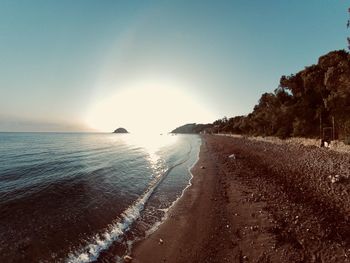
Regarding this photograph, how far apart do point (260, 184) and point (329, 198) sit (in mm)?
5829

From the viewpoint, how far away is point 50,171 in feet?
98.4

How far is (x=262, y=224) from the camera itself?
11727 millimetres

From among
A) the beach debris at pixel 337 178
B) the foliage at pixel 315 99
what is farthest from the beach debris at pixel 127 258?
the foliage at pixel 315 99

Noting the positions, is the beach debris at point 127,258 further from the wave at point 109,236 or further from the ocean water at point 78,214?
the wave at point 109,236

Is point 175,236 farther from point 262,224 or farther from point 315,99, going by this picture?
point 315,99

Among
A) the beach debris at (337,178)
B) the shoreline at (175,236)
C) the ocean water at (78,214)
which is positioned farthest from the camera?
the beach debris at (337,178)

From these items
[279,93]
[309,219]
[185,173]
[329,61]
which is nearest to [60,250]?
[309,219]

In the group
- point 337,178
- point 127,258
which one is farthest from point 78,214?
point 337,178

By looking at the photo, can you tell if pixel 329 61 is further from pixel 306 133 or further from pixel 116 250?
pixel 116 250

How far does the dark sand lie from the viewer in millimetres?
9320

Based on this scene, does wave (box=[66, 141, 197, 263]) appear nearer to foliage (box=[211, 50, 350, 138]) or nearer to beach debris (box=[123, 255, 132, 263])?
beach debris (box=[123, 255, 132, 263])

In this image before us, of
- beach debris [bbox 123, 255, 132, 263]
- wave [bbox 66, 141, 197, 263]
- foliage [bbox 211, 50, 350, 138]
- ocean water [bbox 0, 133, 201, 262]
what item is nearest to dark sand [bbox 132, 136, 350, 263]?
beach debris [bbox 123, 255, 132, 263]

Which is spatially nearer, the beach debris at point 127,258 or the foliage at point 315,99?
the beach debris at point 127,258

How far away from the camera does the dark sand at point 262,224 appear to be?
367 inches
